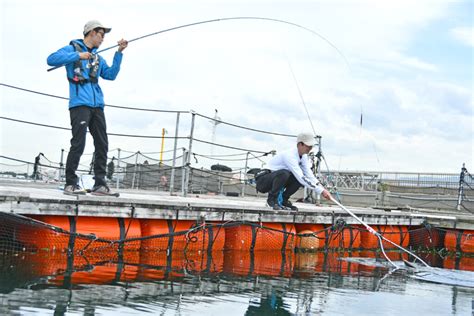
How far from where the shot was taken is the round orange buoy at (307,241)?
30.0ft

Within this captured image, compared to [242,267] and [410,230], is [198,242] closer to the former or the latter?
[242,267]

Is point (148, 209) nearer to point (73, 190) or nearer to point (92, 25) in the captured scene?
point (73, 190)

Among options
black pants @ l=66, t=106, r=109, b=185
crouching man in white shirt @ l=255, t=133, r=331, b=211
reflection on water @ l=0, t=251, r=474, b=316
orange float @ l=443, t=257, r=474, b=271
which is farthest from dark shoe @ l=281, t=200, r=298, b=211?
black pants @ l=66, t=106, r=109, b=185

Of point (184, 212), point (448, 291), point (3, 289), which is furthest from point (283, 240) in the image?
point (3, 289)

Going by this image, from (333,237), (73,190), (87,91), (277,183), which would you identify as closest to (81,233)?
(73,190)

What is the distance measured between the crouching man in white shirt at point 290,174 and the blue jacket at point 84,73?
2.77 m

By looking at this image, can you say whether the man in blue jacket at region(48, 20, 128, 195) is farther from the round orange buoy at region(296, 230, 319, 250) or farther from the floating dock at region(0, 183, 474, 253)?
the round orange buoy at region(296, 230, 319, 250)

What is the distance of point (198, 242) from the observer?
7.77 meters

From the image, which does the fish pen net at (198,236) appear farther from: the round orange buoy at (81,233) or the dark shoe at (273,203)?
the dark shoe at (273,203)

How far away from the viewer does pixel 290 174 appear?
8.76 m

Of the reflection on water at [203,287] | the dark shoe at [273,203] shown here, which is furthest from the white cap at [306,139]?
the reflection on water at [203,287]

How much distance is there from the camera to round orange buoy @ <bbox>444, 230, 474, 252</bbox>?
10.7 m

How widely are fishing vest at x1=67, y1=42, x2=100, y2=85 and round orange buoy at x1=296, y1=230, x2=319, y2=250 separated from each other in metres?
3.96

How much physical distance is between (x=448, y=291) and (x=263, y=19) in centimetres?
406
